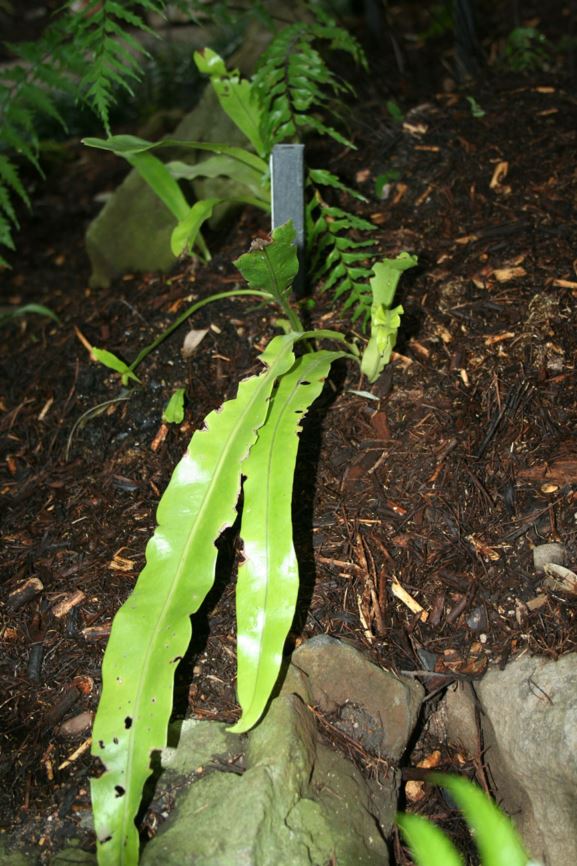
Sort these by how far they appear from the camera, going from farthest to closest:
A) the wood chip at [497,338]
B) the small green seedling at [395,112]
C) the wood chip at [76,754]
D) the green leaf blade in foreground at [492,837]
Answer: the small green seedling at [395,112] < the wood chip at [497,338] < the wood chip at [76,754] < the green leaf blade in foreground at [492,837]

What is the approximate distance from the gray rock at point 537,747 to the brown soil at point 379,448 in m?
0.06

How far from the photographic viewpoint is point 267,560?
171 cm

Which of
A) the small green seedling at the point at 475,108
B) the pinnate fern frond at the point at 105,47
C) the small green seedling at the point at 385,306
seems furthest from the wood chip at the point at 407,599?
the small green seedling at the point at 475,108

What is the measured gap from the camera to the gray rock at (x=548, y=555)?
1.90 meters

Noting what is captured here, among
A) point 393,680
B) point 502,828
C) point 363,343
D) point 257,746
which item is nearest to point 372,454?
point 363,343

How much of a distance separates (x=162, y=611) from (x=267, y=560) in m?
0.24

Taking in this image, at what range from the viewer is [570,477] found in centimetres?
199

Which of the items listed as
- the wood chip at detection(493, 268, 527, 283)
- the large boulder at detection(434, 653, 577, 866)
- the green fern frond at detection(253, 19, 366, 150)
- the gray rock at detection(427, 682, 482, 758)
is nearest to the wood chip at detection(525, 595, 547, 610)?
the large boulder at detection(434, 653, 577, 866)

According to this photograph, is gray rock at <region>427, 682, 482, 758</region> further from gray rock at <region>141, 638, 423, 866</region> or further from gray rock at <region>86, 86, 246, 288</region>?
gray rock at <region>86, 86, 246, 288</region>

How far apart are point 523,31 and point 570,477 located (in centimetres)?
194

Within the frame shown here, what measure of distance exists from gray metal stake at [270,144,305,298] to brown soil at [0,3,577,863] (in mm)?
338

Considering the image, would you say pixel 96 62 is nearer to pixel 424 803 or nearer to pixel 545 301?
pixel 545 301

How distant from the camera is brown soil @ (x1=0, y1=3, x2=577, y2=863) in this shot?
185cm

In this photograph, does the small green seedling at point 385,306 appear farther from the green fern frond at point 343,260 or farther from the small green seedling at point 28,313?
the small green seedling at point 28,313
